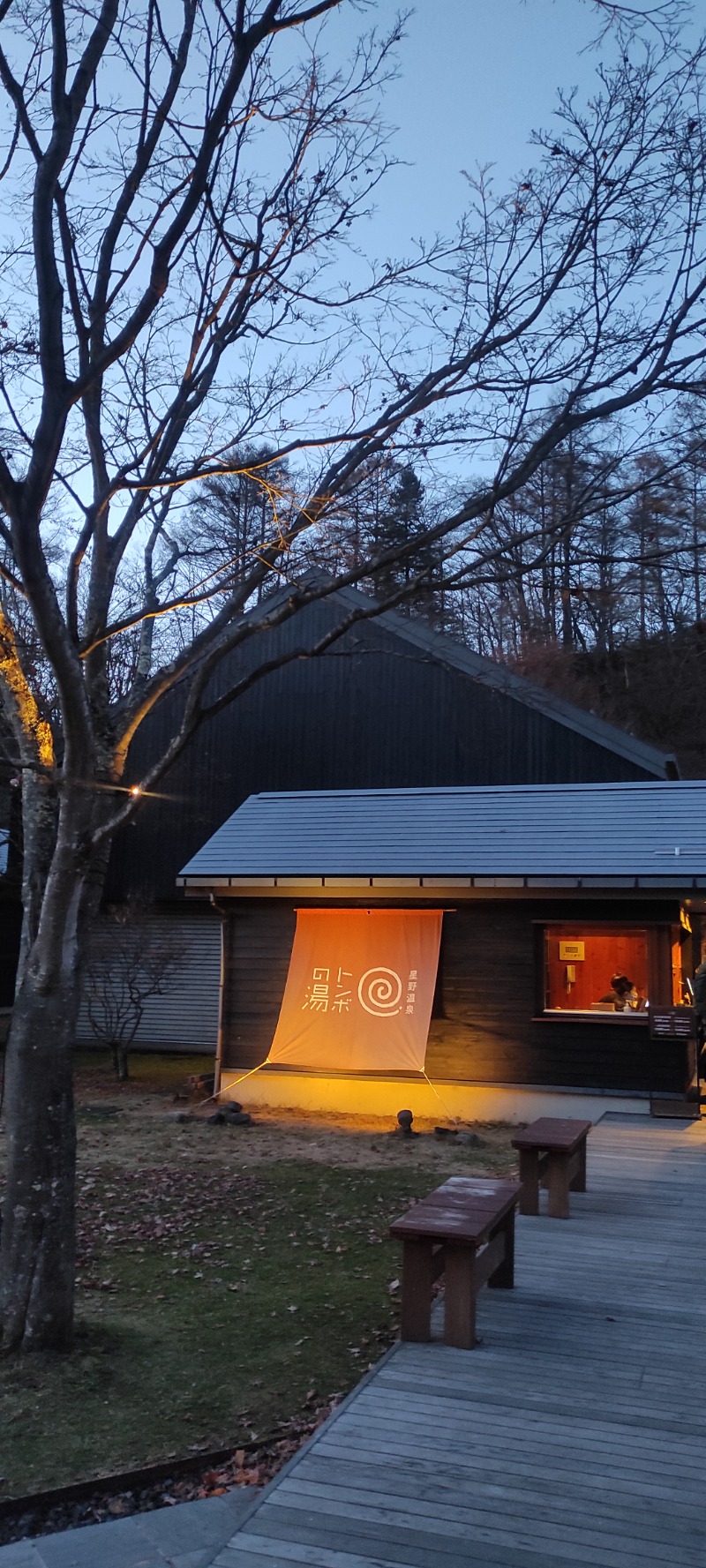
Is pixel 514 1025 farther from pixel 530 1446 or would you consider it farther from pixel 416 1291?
pixel 530 1446

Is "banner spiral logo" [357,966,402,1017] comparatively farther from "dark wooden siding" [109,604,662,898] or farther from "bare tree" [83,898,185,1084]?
"dark wooden siding" [109,604,662,898]

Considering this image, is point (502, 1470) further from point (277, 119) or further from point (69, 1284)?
point (277, 119)

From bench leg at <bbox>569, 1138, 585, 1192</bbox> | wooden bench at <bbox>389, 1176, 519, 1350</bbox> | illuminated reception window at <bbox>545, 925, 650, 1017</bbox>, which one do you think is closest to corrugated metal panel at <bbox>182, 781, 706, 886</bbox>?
illuminated reception window at <bbox>545, 925, 650, 1017</bbox>

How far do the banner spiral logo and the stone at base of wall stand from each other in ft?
3.23

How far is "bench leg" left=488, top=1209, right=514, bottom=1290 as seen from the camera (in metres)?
6.52

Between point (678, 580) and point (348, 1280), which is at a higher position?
point (678, 580)

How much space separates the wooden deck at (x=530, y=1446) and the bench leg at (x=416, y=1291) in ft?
0.33

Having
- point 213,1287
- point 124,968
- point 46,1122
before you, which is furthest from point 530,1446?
point 124,968

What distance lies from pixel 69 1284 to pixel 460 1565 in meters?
2.89

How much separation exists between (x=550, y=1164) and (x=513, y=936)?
577cm

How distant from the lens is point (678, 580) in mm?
6285

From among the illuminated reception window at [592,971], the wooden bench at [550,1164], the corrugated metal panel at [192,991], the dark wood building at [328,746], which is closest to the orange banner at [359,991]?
the illuminated reception window at [592,971]

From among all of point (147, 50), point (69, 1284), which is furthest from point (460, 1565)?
point (147, 50)

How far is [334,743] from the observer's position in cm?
2000
